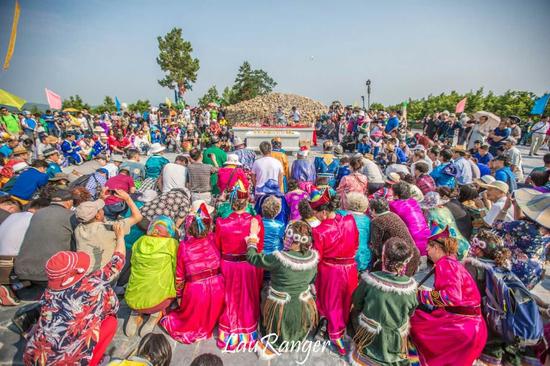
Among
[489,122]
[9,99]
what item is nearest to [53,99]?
[9,99]

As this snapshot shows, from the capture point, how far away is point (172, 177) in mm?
5355

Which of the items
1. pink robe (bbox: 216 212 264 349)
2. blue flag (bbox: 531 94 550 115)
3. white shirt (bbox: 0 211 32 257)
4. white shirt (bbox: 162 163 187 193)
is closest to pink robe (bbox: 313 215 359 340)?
pink robe (bbox: 216 212 264 349)

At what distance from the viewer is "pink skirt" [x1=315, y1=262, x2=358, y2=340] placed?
10.4 ft

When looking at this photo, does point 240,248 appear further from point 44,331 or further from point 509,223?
point 509,223

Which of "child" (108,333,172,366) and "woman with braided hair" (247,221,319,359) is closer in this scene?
"child" (108,333,172,366)

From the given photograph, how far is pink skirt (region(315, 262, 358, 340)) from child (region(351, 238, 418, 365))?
41cm

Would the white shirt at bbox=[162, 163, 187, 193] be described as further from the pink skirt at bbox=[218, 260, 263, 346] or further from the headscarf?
the pink skirt at bbox=[218, 260, 263, 346]

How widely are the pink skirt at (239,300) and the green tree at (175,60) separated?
159 ft

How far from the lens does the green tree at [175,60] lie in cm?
4538

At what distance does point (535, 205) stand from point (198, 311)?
3.97 metres

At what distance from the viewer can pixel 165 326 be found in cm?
324

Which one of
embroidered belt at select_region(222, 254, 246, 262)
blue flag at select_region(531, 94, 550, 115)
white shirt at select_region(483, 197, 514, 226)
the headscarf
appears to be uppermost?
blue flag at select_region(531, 94, 550, 115)

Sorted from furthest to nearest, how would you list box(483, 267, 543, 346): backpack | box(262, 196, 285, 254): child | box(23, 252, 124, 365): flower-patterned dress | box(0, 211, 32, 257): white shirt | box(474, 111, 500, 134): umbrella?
box(474, 111, 500, 134): umbrella, box(0, 211, 32, 257): white shirt, box(262, 196, 285, 254): child, box(483, 267, 543, 346): backpack, box(23, 252, 124, 365): flower-patterned dress

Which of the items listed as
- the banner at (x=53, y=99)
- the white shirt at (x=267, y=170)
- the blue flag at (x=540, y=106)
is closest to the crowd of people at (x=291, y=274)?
the white shirt at (x=267, y=170)
